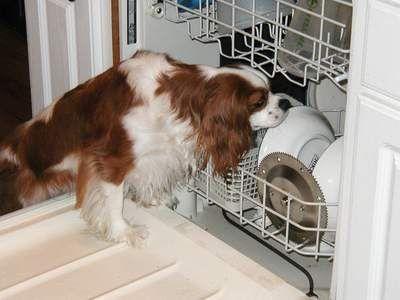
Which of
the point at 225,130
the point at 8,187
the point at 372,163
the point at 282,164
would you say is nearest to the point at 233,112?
the point at 225,130

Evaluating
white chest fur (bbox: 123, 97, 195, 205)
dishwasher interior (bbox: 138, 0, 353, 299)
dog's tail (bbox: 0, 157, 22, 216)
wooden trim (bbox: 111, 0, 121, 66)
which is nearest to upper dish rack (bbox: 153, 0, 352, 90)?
dishwasher interior (bbox: 138, 0, 353, 299)

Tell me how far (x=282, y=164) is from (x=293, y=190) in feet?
0.21

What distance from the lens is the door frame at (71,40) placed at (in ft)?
6.80

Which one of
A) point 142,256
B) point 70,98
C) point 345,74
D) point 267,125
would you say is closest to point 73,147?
point 70,98

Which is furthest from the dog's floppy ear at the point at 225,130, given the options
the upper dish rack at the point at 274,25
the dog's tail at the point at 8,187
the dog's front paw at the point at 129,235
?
the dog's tail at the point at 8,187

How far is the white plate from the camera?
7.49 feet

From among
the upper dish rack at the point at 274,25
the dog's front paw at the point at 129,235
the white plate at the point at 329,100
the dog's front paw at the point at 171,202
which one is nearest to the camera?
the upper dish rack at the point at 274,25

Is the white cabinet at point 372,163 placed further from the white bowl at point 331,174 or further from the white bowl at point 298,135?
the white bowl at point 298,135

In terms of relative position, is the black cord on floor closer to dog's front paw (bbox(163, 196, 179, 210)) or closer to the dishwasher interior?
the dishwasher interior

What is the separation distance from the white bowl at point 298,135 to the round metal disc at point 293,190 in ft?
0.23

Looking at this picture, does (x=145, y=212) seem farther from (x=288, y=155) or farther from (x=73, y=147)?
(x=288, y=155)

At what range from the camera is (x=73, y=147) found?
2064mm

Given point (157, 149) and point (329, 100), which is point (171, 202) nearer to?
point (157, 149)

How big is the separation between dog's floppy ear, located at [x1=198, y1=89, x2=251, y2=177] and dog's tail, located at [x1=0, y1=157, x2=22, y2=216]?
1.77 ft
